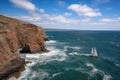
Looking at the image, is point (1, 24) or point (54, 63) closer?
point (1, 24)

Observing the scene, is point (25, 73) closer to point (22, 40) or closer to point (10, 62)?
point (10, 62)

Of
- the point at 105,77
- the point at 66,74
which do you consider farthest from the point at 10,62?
the point at 105,77

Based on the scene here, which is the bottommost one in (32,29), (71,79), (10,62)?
(71,79)

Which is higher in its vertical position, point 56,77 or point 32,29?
point 32,29

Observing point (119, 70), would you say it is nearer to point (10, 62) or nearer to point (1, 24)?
point (10, 62)

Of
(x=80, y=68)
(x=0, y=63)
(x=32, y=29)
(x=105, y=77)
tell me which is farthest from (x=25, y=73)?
(x=32, y=29)

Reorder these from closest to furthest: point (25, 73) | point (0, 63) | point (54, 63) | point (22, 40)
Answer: point (0, 63)
point (25, 73)
point (54, 63)
point (22, 40)

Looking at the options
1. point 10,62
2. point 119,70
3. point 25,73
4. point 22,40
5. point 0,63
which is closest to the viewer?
point 0,63

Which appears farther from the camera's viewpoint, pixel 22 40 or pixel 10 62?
pixel 22 40

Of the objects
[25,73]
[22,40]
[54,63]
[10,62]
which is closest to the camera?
[10,62]
